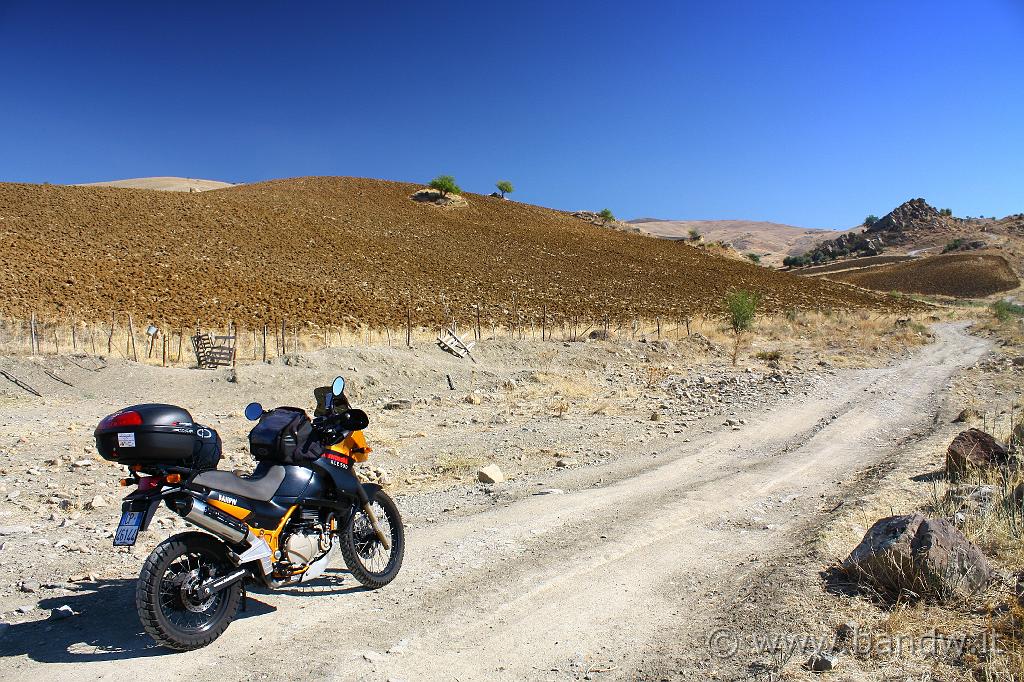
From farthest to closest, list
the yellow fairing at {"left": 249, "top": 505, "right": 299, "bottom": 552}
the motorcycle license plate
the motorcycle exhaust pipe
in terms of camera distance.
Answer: the yellow fairing at {"left": 249, "top": 505, "right": 299, "bottom": 552}, the motorcycle exhaust pipe, the motorcycle license plate

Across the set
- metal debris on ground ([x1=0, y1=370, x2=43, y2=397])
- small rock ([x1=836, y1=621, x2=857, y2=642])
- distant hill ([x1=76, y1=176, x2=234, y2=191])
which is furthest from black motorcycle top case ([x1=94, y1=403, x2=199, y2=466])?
distant hill ([x1=76, y1=176, x2=234, y2=191])

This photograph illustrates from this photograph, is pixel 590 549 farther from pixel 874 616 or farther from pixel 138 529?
pixel 138 529

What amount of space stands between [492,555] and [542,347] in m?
17.8

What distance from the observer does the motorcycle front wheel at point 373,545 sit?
502 cm

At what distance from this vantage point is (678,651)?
4.19 meters

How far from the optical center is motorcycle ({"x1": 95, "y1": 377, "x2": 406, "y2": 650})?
156 inches

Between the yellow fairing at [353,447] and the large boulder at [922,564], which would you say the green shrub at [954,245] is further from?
the yellow fairing at [353,447]

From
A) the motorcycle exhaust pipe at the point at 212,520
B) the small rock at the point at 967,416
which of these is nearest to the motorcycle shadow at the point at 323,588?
the motorcycle exhaust pipe at the point at 212,520

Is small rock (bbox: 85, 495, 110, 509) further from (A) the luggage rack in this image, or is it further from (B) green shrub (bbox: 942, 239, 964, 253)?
(B) green shrub (bbox: 942, 239, 964, 253)

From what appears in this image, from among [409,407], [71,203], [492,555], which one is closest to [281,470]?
[492,555]

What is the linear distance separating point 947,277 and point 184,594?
108m

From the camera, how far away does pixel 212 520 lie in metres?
4.20

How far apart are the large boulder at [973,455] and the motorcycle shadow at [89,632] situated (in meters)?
7.82

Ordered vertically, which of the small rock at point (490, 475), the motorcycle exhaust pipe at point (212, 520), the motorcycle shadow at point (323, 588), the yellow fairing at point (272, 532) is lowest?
the motorcycle shadow at point (323, 588)
